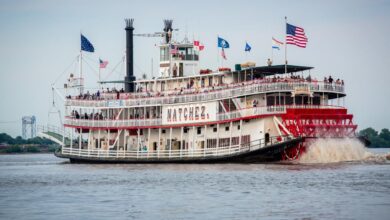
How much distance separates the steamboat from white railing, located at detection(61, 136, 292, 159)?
2.6 inches

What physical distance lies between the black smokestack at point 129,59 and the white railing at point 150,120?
482 cm

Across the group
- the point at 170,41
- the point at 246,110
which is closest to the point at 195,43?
the point at 170,41

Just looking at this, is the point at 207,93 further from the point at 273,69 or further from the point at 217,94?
the point at 273,69

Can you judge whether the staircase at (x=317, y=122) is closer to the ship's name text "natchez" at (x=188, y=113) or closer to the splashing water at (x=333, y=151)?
the splashing water at (x=333, y=151)

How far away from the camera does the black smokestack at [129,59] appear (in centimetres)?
6831

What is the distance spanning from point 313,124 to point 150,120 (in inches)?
537

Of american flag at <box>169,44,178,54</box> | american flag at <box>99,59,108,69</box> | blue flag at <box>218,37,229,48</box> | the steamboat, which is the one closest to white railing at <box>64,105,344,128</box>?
the steamboat

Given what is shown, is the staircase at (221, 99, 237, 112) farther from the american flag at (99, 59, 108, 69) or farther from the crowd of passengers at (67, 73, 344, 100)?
the american flag at (99, 59, 108, 69)

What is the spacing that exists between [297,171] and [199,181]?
615 centimetres

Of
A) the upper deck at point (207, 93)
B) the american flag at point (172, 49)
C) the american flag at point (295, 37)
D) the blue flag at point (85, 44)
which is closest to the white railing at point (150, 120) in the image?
the upper deck at point (207, 93)

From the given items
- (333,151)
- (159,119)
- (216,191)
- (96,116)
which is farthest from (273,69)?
(216,191)

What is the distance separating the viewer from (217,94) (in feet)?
189

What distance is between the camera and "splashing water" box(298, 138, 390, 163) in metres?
52.2

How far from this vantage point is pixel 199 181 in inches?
1704
